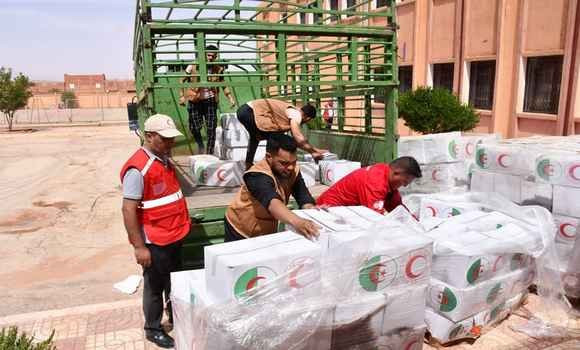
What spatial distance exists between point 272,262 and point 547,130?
399 inches

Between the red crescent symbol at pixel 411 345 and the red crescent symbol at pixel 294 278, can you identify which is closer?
the red crescent symbol at pixel 294 278

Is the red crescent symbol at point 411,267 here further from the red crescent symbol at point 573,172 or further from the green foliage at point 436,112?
the green foliage at point 436,112

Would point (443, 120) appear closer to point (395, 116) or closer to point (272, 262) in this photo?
point (395, 116)

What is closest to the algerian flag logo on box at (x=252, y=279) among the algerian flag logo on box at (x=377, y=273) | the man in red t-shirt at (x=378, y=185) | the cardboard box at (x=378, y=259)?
the cardboard box at (x=378, y=259)

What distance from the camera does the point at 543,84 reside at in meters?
10.3

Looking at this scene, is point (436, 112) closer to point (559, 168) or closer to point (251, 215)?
point (559, 168)

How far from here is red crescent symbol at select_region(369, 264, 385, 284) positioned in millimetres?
2219

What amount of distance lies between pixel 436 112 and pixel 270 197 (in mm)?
7769

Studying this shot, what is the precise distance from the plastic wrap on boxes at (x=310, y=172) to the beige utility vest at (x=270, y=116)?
54cm

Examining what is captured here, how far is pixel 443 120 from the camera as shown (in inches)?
370

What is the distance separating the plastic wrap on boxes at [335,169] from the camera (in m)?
4.48

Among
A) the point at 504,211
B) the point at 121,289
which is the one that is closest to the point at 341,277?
the point at 504,211

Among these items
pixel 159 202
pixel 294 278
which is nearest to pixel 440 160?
pixel 159 202

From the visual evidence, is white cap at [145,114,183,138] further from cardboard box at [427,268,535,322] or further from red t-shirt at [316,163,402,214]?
cardboard box at [427,268,535,322]
